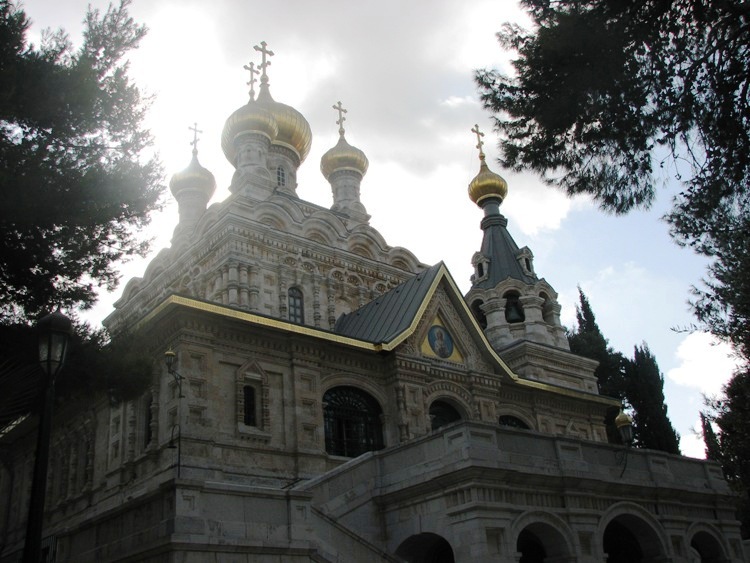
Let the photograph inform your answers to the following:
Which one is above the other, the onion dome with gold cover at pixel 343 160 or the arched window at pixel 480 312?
the onion dome with gold cover at pixel 343 160

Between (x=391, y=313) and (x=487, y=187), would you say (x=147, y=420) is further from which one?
(x=487, y=187)

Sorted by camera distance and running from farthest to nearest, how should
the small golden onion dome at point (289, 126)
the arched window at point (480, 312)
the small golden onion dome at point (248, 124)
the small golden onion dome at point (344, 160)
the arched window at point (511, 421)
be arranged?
the small golden onion dome at point (344, 160) → the small golden onion dome at point (289, 126) → the arched window at point (480, 312) → the small golden onion dome at point (248, 124) → the arched window at point (511, 421)

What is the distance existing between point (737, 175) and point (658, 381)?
26.5 m

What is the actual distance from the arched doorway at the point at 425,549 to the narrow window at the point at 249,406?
4268mm

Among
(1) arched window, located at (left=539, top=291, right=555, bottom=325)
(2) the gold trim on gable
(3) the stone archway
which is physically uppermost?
(1) arched window, located at (left=539, top=291, right=555, bottom=325)

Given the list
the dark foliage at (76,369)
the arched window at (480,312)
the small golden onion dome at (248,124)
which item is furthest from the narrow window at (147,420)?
the arched window at (480,312)

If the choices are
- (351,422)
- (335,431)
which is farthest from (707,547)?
(335,431)

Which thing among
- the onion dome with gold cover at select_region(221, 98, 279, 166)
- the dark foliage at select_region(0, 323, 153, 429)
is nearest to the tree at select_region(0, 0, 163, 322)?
the dark foliage at select_region(0, 323, 153, 429)

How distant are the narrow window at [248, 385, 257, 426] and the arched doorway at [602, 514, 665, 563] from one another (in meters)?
7.03

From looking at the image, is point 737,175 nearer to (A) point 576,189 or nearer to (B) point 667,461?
(A) point 576,189

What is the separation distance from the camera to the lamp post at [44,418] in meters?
6.03

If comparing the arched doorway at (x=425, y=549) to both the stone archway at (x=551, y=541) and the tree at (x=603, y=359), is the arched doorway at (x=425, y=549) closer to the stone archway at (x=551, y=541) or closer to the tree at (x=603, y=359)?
the stone archway at (x=551, y=541)

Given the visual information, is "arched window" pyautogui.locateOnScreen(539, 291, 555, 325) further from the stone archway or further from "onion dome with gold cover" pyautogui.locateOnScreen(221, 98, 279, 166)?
the stone archway

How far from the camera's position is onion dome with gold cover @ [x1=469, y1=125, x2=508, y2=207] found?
29812 mm
